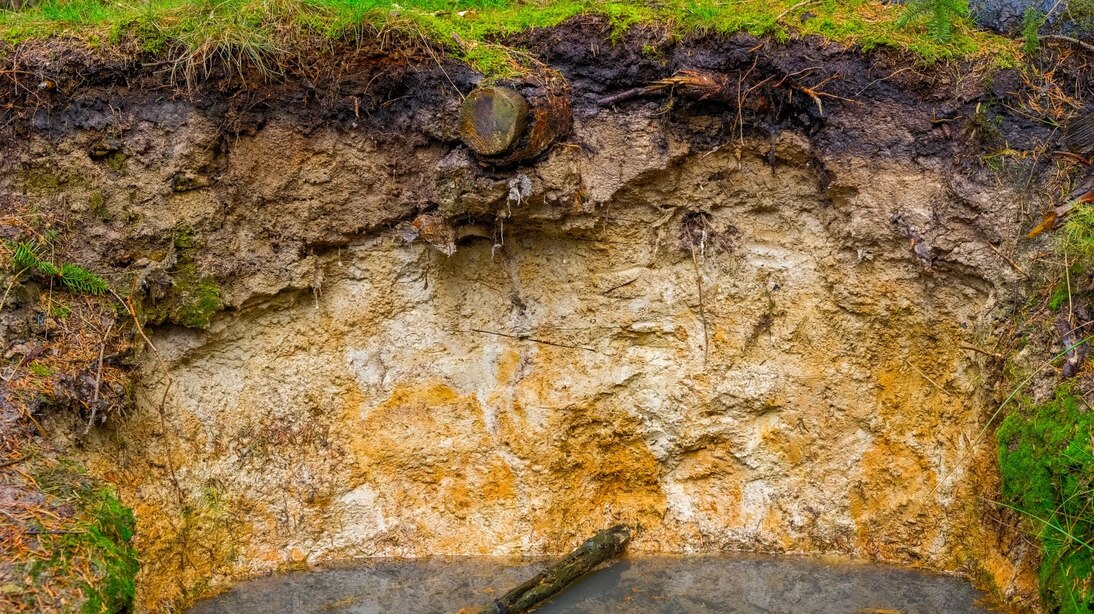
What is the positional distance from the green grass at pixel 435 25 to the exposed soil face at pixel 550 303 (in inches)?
4.8

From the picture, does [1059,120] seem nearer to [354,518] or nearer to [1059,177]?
[1059,177]

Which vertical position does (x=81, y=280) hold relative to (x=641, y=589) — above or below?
above

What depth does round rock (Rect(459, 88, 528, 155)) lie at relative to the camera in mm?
3805

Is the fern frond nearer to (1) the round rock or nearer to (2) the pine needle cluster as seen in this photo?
(2) the pine needle cluster

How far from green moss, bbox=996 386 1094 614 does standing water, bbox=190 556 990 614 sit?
0.52 m

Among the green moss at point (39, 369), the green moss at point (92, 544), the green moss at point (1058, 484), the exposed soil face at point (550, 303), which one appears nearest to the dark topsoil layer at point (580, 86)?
the exposed soil face at point (550, 303)

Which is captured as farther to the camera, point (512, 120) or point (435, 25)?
point (435, 25)

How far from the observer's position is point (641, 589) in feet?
12.9

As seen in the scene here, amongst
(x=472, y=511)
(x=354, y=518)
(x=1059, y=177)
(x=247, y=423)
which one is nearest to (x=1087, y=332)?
(x=1059, y=177)

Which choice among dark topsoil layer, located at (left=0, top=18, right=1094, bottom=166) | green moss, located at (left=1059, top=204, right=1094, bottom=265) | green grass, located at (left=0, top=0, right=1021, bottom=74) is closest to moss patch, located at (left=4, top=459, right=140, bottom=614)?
dark topsoil layer, located at (left=0, top=18, right=1094, bottom=166)

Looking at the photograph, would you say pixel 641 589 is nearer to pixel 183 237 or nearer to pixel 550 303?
pixel 550 303

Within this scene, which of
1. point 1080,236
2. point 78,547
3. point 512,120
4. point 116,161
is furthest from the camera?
point 116,161

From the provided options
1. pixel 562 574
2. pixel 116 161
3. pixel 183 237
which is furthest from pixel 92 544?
pixel 562 574

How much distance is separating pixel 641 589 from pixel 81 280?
302 cm
